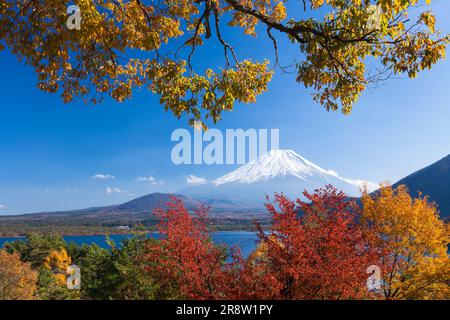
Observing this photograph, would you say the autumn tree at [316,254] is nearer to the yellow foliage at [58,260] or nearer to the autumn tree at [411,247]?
the autumn tree at [411,247]

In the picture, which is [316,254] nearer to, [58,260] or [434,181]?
[58,260]

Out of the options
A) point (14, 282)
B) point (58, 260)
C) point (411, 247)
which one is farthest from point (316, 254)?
point (58, 260)

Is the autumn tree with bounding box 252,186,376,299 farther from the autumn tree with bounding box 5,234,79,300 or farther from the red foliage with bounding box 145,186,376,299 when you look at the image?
the autumn tree with bounding box 5,234,79,300

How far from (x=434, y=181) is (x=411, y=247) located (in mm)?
144406

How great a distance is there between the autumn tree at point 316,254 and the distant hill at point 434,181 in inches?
5034

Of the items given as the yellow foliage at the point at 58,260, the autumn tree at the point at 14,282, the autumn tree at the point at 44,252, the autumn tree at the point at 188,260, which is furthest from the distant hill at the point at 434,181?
the autumn tree at the point at 188,260

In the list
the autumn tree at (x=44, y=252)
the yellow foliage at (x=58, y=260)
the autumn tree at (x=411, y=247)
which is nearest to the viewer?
the autumn tree at (x=411, y=247)

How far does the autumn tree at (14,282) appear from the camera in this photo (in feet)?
54.8

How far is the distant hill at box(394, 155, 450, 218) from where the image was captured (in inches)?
4815

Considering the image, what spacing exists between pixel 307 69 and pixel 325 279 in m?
3.44
